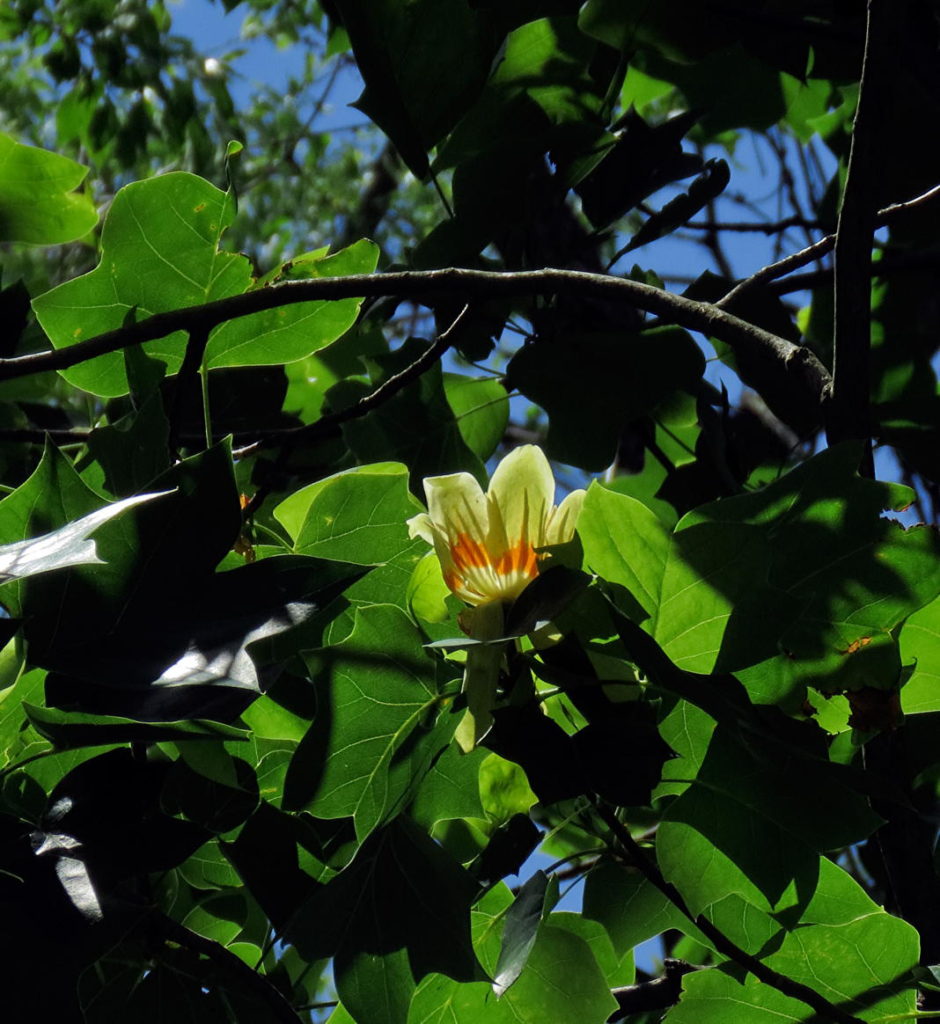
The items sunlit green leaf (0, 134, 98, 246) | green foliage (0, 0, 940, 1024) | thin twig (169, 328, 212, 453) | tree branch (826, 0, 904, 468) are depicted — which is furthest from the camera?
sunlit green leaf (0, 134, 98, 246)

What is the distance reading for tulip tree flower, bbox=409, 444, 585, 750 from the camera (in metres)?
0.62

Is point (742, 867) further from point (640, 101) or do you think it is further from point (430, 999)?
point (640, 101)

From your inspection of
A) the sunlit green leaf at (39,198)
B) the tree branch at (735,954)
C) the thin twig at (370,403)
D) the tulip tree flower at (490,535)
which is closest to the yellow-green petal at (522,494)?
the tulip tree flower at (490,535)

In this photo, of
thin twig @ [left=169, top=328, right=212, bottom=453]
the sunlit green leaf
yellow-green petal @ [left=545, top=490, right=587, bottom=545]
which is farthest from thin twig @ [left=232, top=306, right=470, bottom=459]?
yellow-green petal @ [left=545, top=490, right=587, bottom=545]

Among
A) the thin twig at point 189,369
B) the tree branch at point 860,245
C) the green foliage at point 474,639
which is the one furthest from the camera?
the thin twig at point 189,369

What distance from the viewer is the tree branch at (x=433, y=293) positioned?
776 mm

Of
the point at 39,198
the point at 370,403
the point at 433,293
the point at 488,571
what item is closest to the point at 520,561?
the point at 488,571

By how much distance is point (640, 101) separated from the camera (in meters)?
1.31

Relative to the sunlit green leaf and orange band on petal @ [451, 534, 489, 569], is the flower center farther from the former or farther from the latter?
the sunlit green leaf

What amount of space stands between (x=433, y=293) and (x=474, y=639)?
33 cm

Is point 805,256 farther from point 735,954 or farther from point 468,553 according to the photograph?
point 735,954

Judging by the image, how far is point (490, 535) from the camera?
2.17ft

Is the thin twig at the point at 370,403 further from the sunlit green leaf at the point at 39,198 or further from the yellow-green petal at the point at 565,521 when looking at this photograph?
the yellow-green petal at the point at 565,521

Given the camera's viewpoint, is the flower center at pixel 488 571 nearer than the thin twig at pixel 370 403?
Yes
